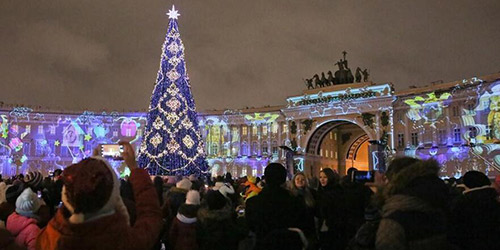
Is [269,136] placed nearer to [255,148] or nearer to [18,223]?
[255,148]

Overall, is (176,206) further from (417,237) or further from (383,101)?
(383,101)

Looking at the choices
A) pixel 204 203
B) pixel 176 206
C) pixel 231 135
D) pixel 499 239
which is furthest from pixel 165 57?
pixel 231 135

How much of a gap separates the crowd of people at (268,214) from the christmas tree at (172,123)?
593 inches

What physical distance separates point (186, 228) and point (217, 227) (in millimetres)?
584

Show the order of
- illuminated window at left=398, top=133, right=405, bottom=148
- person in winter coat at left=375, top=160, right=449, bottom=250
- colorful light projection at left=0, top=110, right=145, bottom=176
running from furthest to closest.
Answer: colorful light projection at left=0, top=110, right=145, bottom=176, illuminated window at left=398, top=133, right=405, bottom=148, person in winter coat at left=375, top=160, right=449, bottom=250

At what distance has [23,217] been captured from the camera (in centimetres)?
431

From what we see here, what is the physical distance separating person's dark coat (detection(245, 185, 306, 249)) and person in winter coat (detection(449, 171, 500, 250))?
5.20 feet

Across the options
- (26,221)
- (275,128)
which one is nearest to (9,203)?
(26,221)

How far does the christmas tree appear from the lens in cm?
2219

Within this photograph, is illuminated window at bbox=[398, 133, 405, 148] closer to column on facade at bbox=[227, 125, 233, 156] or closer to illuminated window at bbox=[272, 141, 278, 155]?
illuminated window at bbox=[272, 141, 278, 155]

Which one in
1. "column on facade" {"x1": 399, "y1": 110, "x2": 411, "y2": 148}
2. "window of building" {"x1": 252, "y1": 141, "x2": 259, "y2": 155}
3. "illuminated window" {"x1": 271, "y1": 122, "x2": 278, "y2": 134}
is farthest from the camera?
"window of building" {"x1": 252, "y1": 141, "x2": 259, "y2": 155}

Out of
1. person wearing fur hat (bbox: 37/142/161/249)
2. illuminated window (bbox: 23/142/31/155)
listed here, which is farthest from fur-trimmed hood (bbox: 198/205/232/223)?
illuminated window (bbox: 23/142/31/155)

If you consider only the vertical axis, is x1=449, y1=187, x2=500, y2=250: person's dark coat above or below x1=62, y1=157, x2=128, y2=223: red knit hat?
below

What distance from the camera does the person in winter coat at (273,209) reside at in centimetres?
427
